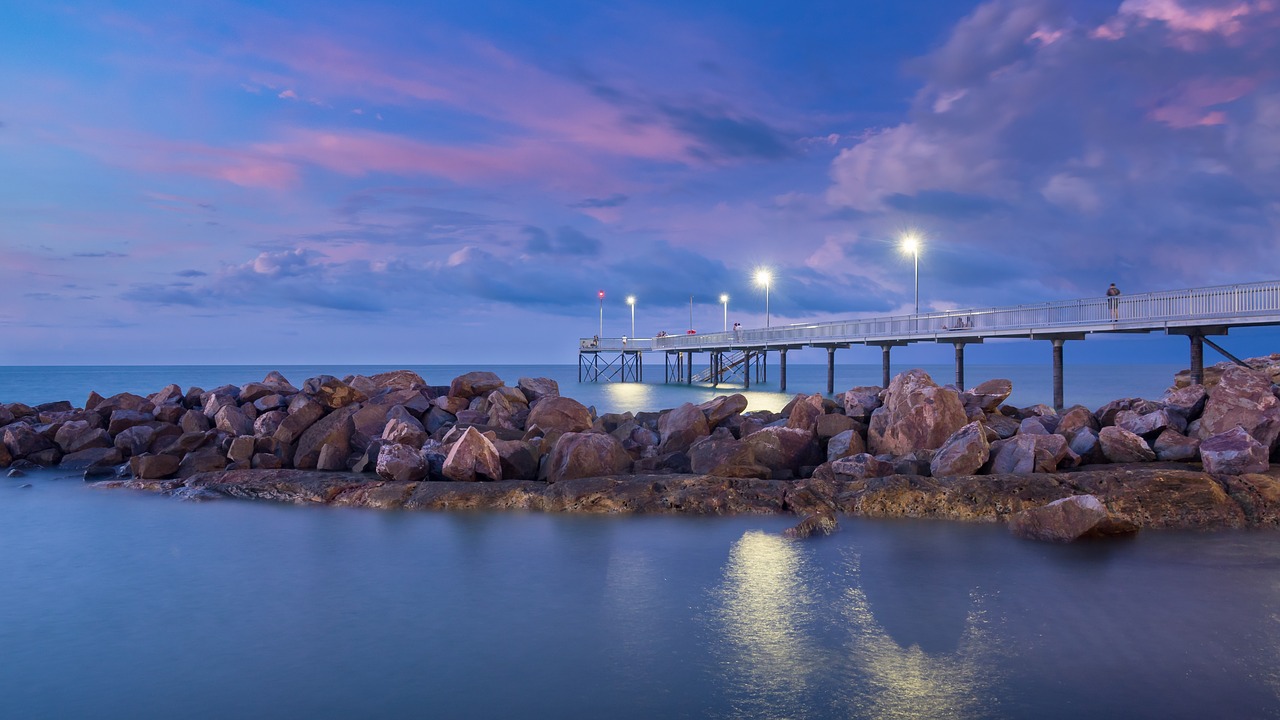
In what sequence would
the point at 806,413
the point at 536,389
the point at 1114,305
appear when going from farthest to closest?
the point at 1114,305 < the point at 536,389 < the point at 806,413

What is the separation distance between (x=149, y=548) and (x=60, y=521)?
3.38 m

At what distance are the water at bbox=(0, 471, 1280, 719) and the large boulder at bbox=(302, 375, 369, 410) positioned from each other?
556cm

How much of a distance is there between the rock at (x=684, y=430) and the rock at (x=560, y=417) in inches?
67.5

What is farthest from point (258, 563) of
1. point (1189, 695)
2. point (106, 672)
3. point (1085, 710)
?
point (1189, 695)

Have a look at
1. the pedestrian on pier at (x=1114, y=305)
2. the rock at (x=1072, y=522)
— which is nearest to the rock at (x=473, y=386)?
the rock at (x=1072, y=522)

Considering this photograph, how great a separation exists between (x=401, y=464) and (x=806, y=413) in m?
7.43

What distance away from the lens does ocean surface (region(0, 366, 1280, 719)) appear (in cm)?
667

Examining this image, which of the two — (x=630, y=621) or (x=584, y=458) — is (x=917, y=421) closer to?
(x=584, y=458)

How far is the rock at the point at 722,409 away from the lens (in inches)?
699

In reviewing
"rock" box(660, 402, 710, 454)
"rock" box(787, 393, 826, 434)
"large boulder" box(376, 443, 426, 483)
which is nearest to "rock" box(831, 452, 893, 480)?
"rock" box(787, 393, 826, 434)

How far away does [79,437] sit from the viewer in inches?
781

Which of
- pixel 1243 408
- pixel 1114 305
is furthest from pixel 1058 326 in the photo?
pixel 1243 408

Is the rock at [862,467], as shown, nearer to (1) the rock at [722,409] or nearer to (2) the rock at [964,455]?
(2) the rock at [964,455]

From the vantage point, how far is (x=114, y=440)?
19344mm
